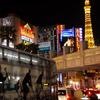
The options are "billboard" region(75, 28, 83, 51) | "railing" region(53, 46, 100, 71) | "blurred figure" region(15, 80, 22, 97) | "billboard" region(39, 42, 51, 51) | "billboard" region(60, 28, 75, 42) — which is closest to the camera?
"blurred figure" region(15, 80, 22, 97)

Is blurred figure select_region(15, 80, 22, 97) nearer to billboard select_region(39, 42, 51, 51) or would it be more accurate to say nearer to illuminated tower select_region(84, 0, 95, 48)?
illuminated tower select_region(84, 0, 95, 48)

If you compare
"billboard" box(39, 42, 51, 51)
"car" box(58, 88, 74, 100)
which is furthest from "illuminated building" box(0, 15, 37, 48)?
"car" box(58, 88, 74, 100)

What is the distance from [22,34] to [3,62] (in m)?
74.6

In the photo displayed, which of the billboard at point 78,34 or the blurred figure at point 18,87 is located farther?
the billboard at point 78,34

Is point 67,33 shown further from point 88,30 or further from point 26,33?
point 26,33

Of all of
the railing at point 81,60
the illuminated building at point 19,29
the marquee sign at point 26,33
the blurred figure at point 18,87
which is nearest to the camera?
the blurred figure at point 18,87

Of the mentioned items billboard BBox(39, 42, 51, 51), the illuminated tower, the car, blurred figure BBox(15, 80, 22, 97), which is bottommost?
the car

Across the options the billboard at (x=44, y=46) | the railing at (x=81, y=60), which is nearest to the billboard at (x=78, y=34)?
the billboard at (x=44, y=46)

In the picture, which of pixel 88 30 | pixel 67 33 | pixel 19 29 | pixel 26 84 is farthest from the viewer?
pixel 67 33

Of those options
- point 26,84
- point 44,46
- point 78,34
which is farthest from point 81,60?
point 78,34

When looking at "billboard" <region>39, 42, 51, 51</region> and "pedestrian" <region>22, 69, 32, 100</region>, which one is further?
"billboard" <region>39, 42, 51, 51</region>

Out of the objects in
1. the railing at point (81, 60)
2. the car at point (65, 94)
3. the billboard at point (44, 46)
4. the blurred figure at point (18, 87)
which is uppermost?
the billboard at point (44, 46)

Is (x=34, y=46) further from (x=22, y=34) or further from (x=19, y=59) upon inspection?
(x=19, y=59)

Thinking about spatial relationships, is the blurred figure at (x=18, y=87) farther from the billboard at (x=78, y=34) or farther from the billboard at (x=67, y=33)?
the billboard at (x=78, y=34)
